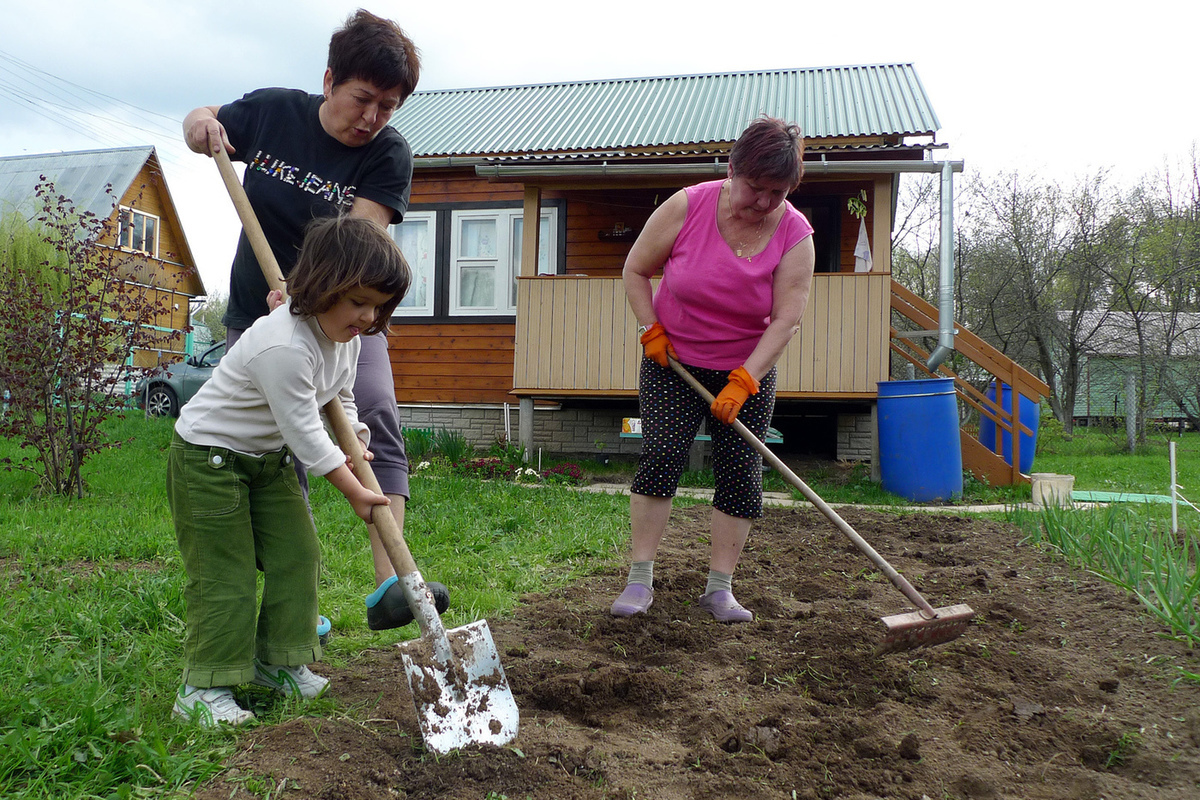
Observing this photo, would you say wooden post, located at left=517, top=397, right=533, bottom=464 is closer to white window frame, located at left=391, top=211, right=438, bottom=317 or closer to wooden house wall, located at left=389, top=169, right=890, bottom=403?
wooden house wall, located at left=389, top=169, right=890, bottom=403

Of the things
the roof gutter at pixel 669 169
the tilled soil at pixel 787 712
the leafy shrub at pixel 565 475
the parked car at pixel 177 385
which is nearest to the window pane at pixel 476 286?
the roof gutter at pixel 669 169

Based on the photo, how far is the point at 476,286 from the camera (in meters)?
9.66

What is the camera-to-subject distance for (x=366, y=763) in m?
1.73

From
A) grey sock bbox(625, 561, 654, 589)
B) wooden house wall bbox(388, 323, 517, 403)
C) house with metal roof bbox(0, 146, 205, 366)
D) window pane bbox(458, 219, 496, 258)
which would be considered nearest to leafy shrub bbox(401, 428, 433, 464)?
wooden house wall bbox(388, 323, 517, 403)

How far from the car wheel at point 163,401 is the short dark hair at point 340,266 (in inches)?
496

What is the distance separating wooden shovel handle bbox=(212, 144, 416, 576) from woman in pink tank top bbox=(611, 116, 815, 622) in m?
1.10

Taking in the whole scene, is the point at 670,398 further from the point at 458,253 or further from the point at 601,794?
the point at 458,253

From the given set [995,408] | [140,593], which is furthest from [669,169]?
[140,593]

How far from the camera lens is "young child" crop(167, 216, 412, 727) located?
5.95ft

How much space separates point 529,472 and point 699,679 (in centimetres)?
484

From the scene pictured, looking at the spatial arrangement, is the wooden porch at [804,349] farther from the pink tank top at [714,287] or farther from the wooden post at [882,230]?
the pink tank top at [714,287]

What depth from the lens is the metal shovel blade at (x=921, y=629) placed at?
2.36m

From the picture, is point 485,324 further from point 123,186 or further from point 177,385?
point 123,186

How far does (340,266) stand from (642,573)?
167 cm
